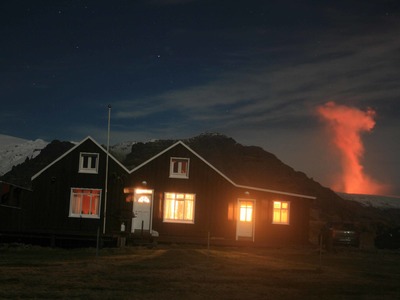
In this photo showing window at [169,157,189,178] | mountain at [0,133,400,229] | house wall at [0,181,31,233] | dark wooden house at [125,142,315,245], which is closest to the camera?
dark wooden house at [125,142,315,245]

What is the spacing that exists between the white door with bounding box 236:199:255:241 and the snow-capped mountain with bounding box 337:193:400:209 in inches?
2556

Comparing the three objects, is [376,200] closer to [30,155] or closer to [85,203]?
[30,155]

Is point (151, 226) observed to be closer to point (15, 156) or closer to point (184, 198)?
point (184, 198)

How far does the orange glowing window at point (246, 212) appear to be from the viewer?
134ft

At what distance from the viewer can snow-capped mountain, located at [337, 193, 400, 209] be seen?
105m

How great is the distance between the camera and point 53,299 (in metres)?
14.2

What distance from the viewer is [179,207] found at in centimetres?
3906

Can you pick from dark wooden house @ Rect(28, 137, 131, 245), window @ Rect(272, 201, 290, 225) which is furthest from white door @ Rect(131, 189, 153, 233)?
window @ Rect(272, 201, 290, 225)

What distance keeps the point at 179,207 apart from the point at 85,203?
230 inches

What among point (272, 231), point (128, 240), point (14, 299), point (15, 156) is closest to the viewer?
point (14, 299)

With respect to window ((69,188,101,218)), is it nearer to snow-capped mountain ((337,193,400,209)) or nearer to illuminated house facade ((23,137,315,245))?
illuminated house facade ((23,137,315,245))

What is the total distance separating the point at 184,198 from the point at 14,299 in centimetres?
2510

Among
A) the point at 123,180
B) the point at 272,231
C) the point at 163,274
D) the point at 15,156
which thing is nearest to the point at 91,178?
the point at 123,180

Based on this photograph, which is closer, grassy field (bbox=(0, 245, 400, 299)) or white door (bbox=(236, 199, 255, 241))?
grassy field (bbox=(0, 245, 400, 299))
